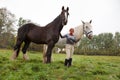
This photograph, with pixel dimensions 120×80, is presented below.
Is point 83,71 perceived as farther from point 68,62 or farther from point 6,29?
point 6,29

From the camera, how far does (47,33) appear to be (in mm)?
12094

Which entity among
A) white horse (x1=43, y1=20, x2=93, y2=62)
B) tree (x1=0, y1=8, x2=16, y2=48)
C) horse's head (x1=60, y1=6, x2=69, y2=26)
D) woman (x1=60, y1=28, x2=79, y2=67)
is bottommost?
woman (x1=60, y1=28, x2=79, y2=67)

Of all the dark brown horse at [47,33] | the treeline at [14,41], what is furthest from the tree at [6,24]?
the dark brown horse at [47,33]

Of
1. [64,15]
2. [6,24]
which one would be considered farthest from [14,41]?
[64,15]

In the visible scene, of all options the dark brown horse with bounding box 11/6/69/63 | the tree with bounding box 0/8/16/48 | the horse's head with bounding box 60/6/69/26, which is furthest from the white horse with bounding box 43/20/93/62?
the tree with bounding box 0/8/16/48

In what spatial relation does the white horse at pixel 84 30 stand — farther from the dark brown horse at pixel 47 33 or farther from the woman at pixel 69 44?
the dark brown horse at pixel 47 33

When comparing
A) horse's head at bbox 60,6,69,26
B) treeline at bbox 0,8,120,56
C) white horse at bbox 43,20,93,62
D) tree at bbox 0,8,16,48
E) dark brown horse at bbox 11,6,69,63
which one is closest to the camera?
horse's head at bbox 60,6,69,26

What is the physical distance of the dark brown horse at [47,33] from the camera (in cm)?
1177

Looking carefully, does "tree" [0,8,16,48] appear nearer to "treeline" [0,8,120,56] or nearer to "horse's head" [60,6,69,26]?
"treeline" [0,8,120,56]

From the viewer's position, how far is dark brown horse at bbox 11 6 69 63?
11773 millimetres

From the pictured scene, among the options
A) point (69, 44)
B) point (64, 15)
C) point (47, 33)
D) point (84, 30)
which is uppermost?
point (64, 15)

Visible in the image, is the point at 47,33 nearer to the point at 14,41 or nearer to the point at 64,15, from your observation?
the point at 64,15

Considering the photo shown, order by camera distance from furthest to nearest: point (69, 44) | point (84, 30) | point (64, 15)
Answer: point (84, 30) < point (69, 44) < point (64, 15)

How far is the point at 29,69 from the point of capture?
10.3 metres
